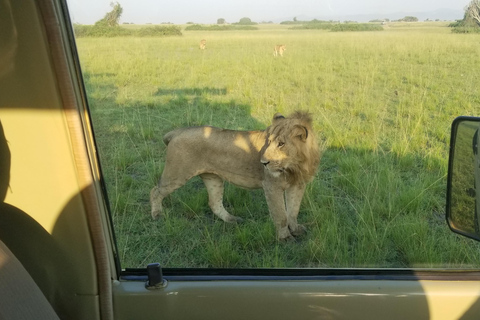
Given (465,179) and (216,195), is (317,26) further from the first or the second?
(216,195)

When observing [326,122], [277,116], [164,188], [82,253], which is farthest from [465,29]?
[82,253]

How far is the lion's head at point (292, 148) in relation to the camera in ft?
7.62

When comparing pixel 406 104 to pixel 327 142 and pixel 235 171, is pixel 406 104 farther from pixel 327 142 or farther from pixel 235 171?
pixel 235 171

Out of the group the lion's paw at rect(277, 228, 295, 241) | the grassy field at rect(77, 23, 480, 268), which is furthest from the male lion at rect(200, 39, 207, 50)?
the lion's paw at rect(277, 228, 295, 241)

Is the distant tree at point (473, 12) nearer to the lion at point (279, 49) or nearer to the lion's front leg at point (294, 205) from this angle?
the lion at point (279, 49)

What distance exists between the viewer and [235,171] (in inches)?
109

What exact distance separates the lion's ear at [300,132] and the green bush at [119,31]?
2.59ft

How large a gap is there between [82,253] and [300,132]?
127 cm

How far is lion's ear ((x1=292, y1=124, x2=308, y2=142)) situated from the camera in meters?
2.36

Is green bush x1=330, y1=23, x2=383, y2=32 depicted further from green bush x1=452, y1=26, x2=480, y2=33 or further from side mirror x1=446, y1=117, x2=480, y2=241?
side mirror x1=446, y1=117, x2=480, y2=241

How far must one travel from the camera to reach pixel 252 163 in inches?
112

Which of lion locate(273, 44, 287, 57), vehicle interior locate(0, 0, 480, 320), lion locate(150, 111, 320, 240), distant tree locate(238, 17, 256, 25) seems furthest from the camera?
lion locate(150, 111, 320, 240)

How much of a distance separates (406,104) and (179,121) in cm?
97

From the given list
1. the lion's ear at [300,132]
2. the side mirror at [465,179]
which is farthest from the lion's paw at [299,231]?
the side mirror at [465,179]
